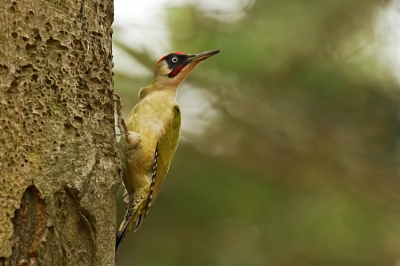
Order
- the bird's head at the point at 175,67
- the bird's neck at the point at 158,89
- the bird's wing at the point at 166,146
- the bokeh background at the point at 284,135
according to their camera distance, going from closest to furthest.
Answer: the bird's wing at the point at 166,146 → the bird's neck at the point at 158,89 → the bird's head at the point at 175,67 → the bokeh background at the point at 284,135

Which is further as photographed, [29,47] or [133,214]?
[133,214]

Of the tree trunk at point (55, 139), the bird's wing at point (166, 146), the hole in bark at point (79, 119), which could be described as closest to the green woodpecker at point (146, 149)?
the bird's wing at point (166, 146)

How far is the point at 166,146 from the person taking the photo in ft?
11.8

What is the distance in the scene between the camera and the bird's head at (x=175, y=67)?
407 cm

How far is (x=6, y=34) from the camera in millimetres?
2189

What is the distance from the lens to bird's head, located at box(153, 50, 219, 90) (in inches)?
160

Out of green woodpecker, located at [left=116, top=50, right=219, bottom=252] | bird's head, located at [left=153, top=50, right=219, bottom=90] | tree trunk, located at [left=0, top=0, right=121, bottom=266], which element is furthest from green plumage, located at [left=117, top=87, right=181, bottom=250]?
tree trunk, located at [left=0, top=0, right=121, bottom=266]

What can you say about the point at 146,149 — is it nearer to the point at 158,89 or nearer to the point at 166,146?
the point at 166,146

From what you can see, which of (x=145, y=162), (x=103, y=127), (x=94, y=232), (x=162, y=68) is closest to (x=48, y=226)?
(x=94, y=232)

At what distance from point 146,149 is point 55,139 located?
4.18ft

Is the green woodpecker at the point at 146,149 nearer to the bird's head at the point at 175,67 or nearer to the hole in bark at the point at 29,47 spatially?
the bird's head at the point at 175,67

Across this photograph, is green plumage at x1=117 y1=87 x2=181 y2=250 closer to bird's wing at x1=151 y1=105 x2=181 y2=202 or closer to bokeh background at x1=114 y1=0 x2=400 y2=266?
bird's wing at x1=151 y1=105 x2=181 y2=202

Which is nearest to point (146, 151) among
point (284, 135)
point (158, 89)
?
point (158, 89)

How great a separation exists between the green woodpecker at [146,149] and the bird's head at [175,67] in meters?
0.17
